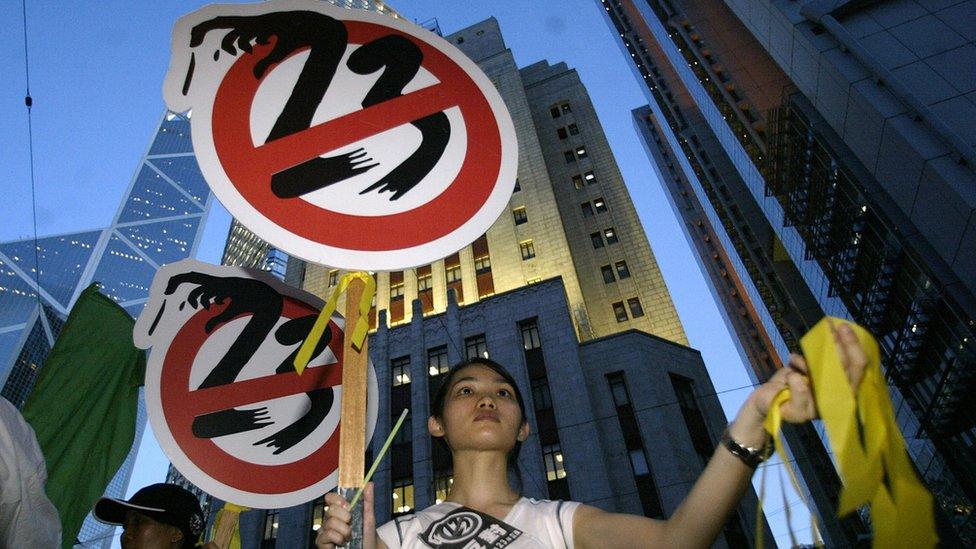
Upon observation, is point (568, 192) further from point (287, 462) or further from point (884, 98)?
point (287, 462)

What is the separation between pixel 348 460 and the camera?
1.85 metres

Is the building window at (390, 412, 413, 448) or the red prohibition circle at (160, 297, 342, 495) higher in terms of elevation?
the building window at (390, 412, 413, 448)

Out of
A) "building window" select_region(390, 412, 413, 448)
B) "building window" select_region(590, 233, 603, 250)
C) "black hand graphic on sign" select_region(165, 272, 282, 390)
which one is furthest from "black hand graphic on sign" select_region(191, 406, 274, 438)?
"building window" select_region(590, 233, 603, 250)

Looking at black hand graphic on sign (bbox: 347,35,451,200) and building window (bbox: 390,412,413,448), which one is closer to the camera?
black hand graphic on sign (bbox: 347,35,451,200)

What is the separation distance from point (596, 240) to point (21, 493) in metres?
38.3

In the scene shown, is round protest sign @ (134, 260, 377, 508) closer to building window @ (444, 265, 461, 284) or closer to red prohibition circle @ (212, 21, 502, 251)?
red prohibition circle @ (212, 21, 502, 251)

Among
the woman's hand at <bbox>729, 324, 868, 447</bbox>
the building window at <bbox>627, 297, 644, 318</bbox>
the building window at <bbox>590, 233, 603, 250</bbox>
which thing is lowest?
the woman's hand at <bbox>729, 324, 868, 447</bbox>

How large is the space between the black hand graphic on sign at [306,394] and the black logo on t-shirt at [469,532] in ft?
7.39

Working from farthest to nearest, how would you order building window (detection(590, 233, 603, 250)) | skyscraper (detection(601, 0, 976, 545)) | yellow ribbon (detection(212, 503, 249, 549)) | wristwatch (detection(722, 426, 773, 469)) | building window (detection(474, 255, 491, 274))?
1. building window (detection(590, 233, 603, 250))
2. building window (detection(474, 255, 491, 274))
3. skyscraper (detection(601, 0, 976, 545))
4. yellow ribbon (detection(212, 503, 249, 549))
5. wristwatch (detection(722, 426, 773, 469))

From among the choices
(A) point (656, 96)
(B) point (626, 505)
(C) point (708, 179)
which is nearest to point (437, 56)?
(B) point (626, 505)

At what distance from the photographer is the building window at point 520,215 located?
3651cm

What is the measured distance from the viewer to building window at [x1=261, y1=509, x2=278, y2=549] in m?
25.6

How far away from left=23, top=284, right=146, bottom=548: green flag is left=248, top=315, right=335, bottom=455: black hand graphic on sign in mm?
2338

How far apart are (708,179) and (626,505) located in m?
27.6
